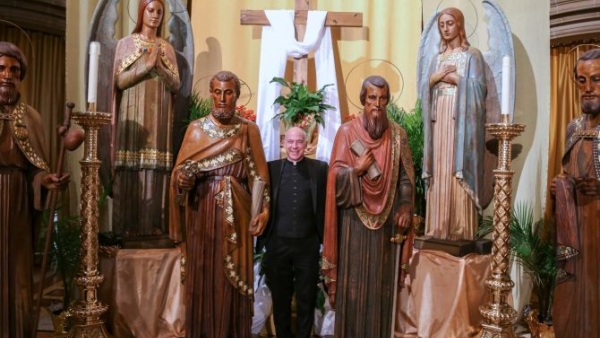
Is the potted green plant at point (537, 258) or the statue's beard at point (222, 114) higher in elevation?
the statue's beard at point (222, 114)

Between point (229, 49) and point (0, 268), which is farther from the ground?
point (229, 49)

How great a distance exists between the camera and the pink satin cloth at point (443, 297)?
173 inches

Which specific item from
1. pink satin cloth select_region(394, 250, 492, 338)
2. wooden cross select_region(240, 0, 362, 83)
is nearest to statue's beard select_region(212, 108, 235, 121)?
wooden cross select_region(240, 0, 362, 83)

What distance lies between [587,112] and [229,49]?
3.53 metres

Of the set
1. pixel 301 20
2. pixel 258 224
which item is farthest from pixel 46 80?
pixel 258 224

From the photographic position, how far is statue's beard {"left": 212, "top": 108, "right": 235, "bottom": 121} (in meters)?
3.79

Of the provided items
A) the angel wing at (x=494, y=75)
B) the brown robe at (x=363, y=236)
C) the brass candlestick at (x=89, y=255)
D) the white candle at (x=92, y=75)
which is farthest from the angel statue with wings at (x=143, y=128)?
the angel wing at (x=494, y=75)

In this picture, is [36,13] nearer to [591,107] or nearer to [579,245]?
[591,107]

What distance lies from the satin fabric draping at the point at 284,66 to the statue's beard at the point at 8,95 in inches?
88.4

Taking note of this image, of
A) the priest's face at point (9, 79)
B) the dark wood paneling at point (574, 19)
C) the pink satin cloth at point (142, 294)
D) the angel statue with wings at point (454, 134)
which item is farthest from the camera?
the dark wood paneling at point (574, 19)

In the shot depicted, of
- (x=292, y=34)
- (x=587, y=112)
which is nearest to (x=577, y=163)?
(x=587, y=112)

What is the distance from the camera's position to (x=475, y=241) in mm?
4695

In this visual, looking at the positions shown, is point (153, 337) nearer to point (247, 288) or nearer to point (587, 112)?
point (247, 288)

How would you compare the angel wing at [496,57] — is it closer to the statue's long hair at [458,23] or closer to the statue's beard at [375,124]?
the statue's long hair at [458,23]
